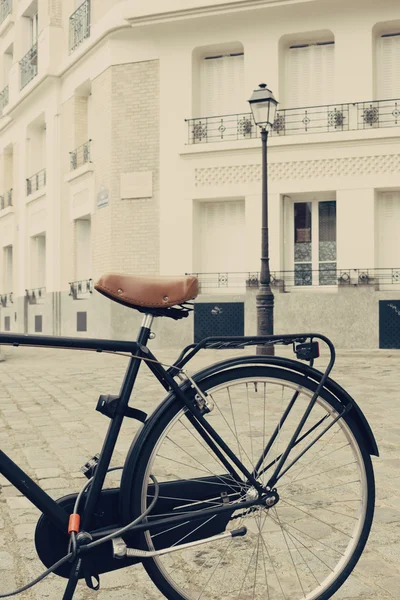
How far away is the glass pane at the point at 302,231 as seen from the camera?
17.5 m

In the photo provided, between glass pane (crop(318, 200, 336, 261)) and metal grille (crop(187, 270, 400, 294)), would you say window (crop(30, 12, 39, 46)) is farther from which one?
glass pane (crop(318, 200, 336, 261))

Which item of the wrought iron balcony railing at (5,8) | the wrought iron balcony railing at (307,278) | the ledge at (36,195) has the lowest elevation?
the wrought iron balcony railing at (307,278)

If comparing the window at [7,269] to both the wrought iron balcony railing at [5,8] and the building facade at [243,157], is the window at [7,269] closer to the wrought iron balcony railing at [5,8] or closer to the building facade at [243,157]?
the building facade at [243,157]

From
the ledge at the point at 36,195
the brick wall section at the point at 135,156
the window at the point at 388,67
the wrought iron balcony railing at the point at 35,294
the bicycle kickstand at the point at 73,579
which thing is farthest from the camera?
the wrought iron balcony railing at the point at 35,294

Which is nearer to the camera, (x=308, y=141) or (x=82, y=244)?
(x=308, y=141)

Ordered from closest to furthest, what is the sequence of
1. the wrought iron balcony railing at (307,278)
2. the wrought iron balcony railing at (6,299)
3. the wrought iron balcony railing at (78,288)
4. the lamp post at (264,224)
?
the lamp post at (264,224)
the wrought iron balcony railing at (307,278)
the wrought iron balcony railing at (78,288)
the wrought iron balcony railing at (6,299)

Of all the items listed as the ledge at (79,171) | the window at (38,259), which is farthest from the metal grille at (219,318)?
the window at (38,259)

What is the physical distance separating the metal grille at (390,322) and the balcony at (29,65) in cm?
1468

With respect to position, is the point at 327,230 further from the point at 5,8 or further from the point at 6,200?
the point at 5,8

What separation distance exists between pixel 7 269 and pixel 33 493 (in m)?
26.8

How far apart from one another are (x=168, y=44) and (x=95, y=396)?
1243 centimetres

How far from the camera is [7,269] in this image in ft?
92.1

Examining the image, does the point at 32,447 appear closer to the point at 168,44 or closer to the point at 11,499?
the point at 11,499

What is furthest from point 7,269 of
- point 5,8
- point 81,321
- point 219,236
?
point 219,236
